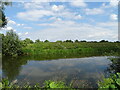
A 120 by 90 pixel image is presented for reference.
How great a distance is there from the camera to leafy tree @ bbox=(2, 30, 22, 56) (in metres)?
25.9

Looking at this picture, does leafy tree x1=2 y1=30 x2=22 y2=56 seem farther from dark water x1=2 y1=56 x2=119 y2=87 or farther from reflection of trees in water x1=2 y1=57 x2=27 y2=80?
dark water x1=2 y1=56 x2=119 y2=87

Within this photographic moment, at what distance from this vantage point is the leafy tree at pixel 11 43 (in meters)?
25.9

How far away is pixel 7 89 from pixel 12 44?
2041 centimetres

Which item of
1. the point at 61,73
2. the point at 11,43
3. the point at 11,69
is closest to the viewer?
the point at 61,73

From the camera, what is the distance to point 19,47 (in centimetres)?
2700

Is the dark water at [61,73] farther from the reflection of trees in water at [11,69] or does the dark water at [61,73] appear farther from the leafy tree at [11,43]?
the leafy tree at [11,43]

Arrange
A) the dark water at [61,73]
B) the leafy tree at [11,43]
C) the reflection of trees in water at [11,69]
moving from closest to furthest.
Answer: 1. the dark water at [61,73]
2. the reflection of trees in water at [11,69]
3. the leafy tree at [11,43]

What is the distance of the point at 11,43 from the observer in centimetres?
2592

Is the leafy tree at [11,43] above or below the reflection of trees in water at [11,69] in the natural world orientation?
above

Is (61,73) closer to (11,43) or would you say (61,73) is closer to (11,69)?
(11,69)

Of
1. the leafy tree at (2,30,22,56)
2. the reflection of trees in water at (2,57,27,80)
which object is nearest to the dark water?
the reflection of trees in water at (2,57,27,80)

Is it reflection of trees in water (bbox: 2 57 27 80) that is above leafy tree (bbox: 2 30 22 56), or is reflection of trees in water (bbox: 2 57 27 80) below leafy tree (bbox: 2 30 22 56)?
below

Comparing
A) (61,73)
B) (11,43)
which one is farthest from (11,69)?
(11,43)

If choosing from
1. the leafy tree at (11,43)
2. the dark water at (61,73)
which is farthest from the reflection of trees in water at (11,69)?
the leafy tree at (11,43)
